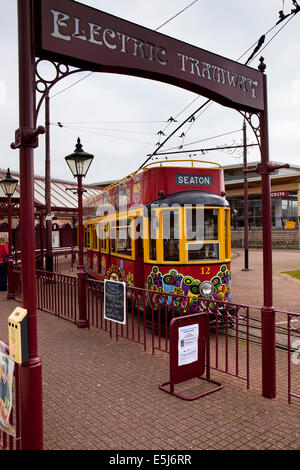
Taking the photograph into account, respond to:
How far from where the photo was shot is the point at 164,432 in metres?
3.92

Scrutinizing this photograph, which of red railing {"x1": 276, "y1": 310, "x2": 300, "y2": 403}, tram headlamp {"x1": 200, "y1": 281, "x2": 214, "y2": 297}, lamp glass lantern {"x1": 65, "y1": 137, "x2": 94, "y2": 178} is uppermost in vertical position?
lamp glass lantern {"x1": 65, "y1": 137, "x2": 94, "y2": 178}

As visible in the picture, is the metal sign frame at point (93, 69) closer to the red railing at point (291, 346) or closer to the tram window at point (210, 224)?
the red railing at point (291, 346)

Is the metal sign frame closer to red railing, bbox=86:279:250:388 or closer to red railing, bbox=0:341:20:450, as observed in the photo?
red railing, bbox=0:341:20:450

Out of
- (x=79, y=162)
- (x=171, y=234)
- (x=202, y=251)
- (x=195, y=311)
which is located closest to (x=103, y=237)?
(x=79, y=162)

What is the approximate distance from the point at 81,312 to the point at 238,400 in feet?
14.6

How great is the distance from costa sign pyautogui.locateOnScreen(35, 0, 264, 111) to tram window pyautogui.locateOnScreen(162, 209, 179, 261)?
110 inches

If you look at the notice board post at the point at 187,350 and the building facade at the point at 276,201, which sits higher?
the building facade at the point at 276,201

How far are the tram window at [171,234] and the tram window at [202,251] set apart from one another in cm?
28

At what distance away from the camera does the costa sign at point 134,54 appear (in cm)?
362

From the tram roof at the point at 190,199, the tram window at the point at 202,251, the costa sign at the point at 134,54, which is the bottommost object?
the tram window at the point at 202,251

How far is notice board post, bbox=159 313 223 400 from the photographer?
16.0 feet

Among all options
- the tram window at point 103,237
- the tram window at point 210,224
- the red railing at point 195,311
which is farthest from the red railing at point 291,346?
the tram window at point 103,237

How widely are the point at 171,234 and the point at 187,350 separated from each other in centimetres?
289

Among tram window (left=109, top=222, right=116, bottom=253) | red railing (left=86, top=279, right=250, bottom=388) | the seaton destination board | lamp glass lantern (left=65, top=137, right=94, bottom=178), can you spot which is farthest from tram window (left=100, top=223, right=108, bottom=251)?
the seaton destination board
